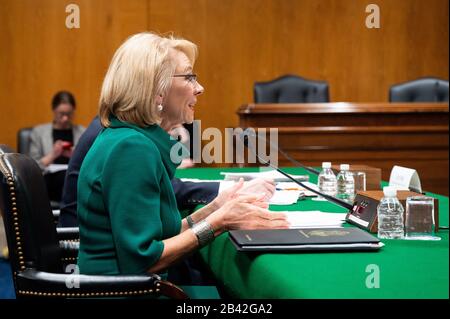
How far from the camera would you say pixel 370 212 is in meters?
1.96

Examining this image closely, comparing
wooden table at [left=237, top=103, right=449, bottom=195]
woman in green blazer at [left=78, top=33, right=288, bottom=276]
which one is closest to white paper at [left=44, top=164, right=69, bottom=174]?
wooden table at [left=237, top=103, right=449, bottom=195]

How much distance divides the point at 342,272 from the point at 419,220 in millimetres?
539

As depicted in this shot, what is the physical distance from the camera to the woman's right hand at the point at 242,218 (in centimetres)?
190

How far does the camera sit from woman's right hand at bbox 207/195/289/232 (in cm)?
190

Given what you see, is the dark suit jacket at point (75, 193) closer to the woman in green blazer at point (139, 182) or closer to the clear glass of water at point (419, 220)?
the woman in green blazer at point (139, 182)

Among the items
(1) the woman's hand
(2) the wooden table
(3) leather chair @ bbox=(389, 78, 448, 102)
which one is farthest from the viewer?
(3) leather chair @ bbox=(389, 78, 448, 102)

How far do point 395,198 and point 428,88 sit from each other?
418 cm

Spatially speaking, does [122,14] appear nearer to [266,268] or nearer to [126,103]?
[126,103]

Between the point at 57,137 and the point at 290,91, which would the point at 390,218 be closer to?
the point at 290,91

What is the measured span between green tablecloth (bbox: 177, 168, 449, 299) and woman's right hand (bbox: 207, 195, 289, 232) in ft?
0.19

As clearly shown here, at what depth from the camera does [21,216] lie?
181cm

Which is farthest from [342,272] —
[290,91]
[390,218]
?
[290,91]

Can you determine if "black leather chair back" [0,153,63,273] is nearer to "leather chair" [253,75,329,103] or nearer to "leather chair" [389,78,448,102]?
"leather chair" [253,75,329,103]
